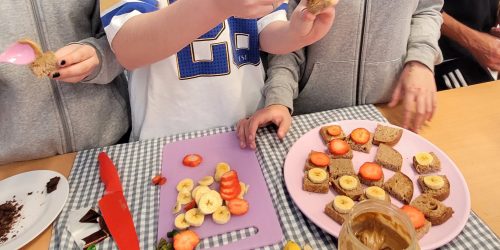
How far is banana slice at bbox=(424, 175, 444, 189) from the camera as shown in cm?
79

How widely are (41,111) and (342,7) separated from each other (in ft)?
2.84

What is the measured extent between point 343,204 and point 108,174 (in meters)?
0.55

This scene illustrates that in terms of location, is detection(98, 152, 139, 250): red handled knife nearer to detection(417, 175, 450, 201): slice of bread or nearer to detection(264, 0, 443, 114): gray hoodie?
detection(264, 0, 443, 114): gray hoodie

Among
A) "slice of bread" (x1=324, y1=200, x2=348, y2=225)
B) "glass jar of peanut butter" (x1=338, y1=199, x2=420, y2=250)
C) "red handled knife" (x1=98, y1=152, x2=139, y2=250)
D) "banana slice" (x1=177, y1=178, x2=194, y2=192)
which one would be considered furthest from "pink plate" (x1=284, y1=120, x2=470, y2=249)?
"red handled knife" (x1=98, y1=152, x2=139, y2=250)

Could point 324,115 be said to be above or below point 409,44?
below

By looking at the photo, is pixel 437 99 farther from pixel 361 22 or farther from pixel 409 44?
pixel 361 22

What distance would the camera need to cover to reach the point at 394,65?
44.6 inches

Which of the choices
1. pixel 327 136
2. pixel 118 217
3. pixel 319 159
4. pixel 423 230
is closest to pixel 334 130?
pixel 327 136

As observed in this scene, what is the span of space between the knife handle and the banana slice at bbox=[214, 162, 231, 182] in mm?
219

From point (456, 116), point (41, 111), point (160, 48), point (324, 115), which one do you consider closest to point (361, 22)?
point (324, 115)

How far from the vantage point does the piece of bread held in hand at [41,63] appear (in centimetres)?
79

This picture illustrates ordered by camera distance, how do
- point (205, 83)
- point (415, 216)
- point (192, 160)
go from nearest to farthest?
point (415, 216)
point (192, 160)
point (205, 83)

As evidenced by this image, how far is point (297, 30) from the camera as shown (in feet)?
2.89

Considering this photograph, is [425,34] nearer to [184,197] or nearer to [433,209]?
[433,209]
